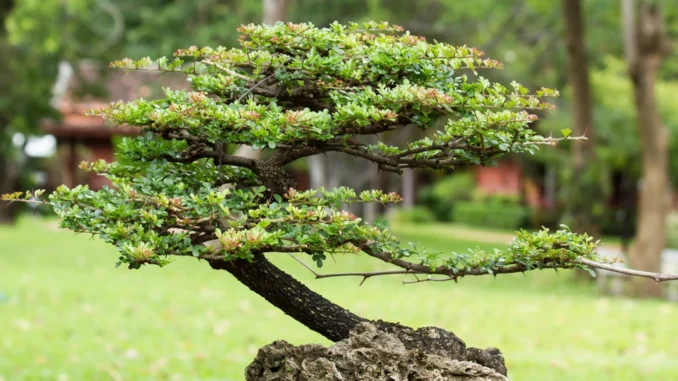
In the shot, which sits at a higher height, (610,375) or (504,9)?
(504,9)

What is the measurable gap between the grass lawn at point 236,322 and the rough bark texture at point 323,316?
3174mm

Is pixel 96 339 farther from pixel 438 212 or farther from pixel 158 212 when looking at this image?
pixel 438 212

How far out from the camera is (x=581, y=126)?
599 inches

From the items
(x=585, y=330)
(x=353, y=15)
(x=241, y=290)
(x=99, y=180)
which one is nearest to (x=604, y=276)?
(x=585, y=330)

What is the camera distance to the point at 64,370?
22.6ft

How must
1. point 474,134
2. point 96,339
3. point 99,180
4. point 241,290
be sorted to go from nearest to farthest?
1. point 474,134
2. point 96,339
3. point 241,290
4. point 99,180

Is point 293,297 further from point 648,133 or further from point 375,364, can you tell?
point 648,133

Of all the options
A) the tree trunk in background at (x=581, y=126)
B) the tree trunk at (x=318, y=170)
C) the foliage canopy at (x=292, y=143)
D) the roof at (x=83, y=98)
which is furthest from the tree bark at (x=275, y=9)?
the tree trunk at (x=318, y=170)

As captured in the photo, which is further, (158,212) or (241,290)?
(241,290)

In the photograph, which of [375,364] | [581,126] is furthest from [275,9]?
[375,364]

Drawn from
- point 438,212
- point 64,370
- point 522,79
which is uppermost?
point 522,79

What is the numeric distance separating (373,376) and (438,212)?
3271 centimetres

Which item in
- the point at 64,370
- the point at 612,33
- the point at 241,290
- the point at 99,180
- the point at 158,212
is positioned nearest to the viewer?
the point at 158,212

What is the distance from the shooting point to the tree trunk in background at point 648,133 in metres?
12.9
